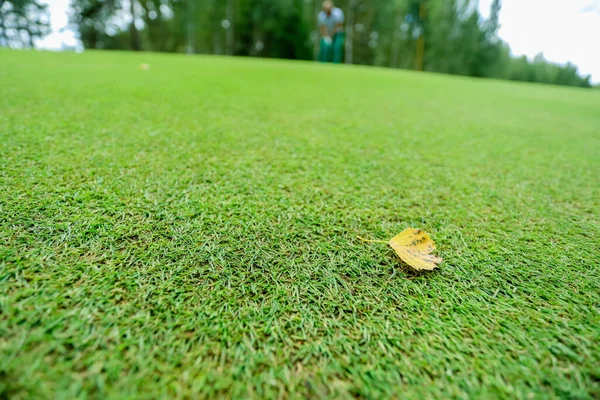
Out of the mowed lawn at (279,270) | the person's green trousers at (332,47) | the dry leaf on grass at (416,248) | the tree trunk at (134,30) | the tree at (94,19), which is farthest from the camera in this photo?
the tree at (94,19)

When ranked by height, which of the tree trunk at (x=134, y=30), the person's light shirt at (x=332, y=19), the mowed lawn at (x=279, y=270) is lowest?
the mowed lawn at (x=279, y=270)

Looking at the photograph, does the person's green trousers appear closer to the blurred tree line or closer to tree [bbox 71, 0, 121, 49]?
the blurred tree line

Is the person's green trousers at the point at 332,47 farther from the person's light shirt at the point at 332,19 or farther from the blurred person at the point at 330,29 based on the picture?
the person's light shirt at the point at 332,19

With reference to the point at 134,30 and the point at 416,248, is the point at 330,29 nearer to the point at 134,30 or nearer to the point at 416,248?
the point at 416,248

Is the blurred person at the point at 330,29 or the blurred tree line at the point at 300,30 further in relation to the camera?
the blurred tree line at the point at 300,30

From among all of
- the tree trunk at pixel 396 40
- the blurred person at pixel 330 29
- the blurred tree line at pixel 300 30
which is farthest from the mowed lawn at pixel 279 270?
the tree trunk at pixel 396 40

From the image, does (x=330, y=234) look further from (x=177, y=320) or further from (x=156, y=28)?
(x=156, y=28)

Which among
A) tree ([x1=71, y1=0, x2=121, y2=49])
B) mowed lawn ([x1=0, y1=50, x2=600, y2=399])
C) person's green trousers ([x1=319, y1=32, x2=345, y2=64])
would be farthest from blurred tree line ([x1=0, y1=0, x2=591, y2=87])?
mowed lawn ([x1=0, y1=50, x2=600, y2=399])

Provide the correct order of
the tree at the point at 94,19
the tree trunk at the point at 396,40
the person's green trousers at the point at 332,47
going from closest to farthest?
1. the person's green trousers at the point at 332,47
2. the tree at the point at 94,19
3. the tree trunk at the point at 396,40
